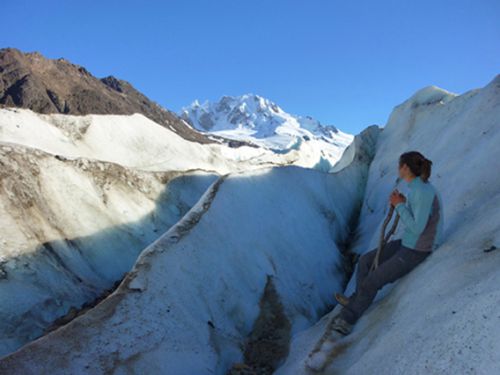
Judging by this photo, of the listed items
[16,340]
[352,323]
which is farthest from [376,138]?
[16,340]

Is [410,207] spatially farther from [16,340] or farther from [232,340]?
[16,340]

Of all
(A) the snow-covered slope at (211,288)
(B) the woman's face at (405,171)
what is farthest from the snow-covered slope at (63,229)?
(B) the woman's face at (405,171)

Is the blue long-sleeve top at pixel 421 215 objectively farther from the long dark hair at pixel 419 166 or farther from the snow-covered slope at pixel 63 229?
the snow-covered slope at pixel 63 229

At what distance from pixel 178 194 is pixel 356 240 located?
21.9 ft

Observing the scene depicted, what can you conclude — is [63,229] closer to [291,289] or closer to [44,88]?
[291,289]

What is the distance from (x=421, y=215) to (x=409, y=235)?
1.34 feet

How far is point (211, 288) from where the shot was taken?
6.73 m

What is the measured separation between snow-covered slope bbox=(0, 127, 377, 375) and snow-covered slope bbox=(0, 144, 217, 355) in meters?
3.24

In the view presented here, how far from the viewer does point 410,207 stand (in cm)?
525

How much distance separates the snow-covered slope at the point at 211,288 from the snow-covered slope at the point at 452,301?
42.6 inches

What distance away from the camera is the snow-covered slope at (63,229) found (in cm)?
800

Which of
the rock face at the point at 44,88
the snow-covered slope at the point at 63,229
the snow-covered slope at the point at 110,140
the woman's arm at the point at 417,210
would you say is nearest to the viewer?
the woman's arm at the point at 417,210

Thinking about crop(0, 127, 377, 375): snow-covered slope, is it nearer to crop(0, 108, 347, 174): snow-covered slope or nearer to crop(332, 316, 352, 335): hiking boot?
crop(332, 316, 352, 335): hiking boot

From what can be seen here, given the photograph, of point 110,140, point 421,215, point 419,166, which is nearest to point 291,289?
point 421,215
